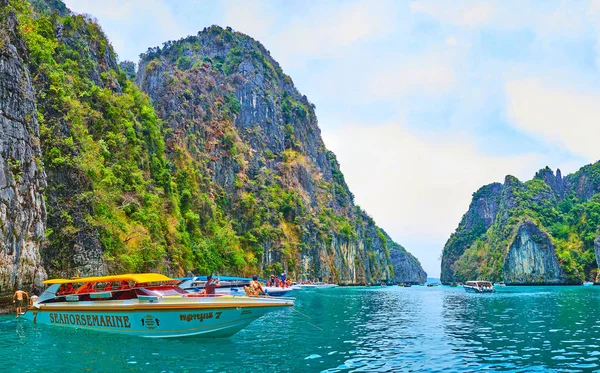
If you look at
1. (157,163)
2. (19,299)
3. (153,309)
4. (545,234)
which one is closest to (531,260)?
(545,234)

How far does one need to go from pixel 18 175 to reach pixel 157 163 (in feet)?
104

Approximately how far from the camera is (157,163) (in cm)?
5978

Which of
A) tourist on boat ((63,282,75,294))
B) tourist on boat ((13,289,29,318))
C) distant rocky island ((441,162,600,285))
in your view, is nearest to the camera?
tourist on boat ((63,282,75,294))

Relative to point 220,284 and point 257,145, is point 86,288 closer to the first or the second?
point 220,284

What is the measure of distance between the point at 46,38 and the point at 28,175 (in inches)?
1088

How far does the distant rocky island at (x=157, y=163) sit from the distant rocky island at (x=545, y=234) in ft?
174

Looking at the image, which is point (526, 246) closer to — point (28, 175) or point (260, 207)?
point (260, 207)

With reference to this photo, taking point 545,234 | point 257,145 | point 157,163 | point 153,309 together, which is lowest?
point 153,309

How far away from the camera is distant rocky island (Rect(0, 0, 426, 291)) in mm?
31062

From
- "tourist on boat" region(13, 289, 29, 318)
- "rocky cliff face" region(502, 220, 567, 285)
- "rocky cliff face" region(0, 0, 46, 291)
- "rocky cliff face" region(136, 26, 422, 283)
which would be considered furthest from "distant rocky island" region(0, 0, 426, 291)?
"rocky cliff face" region(502, 220, 567, 285)

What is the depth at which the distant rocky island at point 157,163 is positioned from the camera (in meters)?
31.1

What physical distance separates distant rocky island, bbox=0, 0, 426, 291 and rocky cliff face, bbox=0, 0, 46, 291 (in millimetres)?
103

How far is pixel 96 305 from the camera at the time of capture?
21.8 m

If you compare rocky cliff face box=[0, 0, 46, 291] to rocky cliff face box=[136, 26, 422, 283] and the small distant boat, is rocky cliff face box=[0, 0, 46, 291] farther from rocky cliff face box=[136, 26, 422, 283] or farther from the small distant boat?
the small distant boat
